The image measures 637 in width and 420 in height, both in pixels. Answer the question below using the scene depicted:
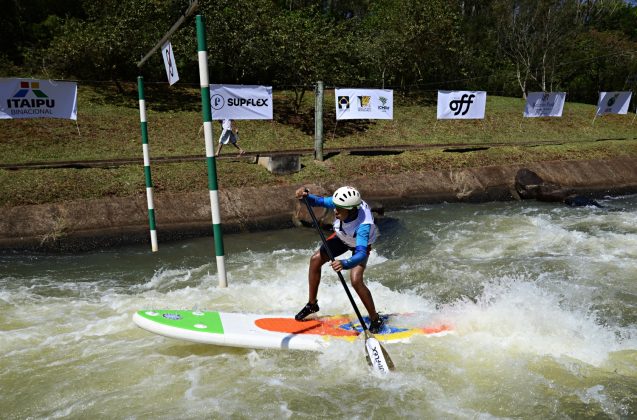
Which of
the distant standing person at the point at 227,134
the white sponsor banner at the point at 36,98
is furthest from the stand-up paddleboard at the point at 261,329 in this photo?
the distant standing person at the point at 227,134

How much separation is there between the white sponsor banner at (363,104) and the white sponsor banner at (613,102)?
36.5ft

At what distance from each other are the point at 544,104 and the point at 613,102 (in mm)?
3686

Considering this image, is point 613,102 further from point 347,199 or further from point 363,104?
point 347,199

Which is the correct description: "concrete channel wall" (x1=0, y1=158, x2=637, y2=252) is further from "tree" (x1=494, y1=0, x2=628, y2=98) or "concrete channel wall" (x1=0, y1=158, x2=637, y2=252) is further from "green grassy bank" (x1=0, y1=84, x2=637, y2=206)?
"tree" (x1=494, y1=0, x2=628, y2=98)

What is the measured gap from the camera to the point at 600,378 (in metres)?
5.11

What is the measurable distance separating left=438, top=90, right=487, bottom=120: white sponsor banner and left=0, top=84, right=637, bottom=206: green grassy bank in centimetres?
157

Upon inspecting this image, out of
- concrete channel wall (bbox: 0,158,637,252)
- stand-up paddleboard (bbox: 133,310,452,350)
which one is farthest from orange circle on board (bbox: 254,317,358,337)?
concrete channel wall (bbox: 0,158,637,252)

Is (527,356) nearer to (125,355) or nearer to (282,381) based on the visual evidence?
(282,381)

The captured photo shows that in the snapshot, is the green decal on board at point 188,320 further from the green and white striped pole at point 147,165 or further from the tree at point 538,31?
the tree at point 538,31

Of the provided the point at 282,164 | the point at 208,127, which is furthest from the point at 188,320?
the point at 282,164

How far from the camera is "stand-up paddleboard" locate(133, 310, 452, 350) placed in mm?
5484

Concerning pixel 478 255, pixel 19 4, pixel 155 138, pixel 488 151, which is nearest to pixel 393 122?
pixel 488 151

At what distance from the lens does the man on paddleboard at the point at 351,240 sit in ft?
18.2

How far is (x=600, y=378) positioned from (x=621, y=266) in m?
4.48
